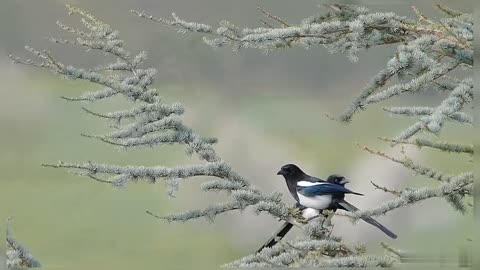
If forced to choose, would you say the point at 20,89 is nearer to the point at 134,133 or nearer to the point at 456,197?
the point at 134,133

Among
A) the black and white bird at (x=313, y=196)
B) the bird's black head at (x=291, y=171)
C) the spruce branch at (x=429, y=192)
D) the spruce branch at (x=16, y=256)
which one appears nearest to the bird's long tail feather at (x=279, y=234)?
the black and white bird at (x=313, y=196)

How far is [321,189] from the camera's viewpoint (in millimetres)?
1281

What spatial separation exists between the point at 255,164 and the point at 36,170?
0.49m

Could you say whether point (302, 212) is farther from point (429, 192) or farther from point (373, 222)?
point (429, 192)

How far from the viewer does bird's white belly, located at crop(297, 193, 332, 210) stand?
128cm

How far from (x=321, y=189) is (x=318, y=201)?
0.08 feet

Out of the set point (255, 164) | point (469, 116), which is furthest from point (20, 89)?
point (469, 116)

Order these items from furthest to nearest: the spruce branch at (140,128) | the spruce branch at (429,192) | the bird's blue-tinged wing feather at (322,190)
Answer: the bird's blue-tinged wing feather at (322,190), the spruce branch at (140,128), the spruce branch at (429,192)

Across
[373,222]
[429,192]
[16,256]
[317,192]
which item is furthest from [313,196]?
[16,256]

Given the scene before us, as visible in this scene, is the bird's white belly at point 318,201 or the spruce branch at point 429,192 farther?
the bird's white belly at point 318,201

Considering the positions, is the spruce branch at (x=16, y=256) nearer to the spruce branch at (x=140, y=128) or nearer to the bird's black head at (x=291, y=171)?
the spruce branch at (x=140, y=128)

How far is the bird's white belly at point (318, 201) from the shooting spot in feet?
4.18

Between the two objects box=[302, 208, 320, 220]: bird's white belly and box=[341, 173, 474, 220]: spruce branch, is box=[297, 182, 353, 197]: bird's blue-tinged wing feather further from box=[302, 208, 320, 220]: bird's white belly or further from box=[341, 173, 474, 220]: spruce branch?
box=[341, 173, 474, 220]: spruce branch

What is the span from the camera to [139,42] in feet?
4.60
